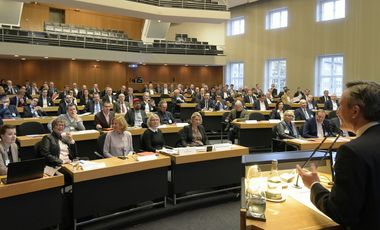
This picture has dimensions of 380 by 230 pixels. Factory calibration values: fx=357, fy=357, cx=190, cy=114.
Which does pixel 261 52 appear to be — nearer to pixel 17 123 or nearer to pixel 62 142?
pixel 17 123

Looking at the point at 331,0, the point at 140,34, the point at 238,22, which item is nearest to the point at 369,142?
the point at 331,0

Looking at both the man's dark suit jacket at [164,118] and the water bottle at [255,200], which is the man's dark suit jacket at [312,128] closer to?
Result: the man's dark suit jacket at [164,118]

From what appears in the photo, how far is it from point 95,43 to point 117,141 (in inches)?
534

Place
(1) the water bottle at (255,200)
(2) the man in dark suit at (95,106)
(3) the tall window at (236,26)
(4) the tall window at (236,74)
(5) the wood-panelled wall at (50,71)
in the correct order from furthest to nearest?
(4) the tall window at (236,74) → (3) the tall window at (236,26) → (5) the wood-panelled wall at (50,71) → (2) the man in dark suit at (95,106) → (1) the water bottle at (255,200)

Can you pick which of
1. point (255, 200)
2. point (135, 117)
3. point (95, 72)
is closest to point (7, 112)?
point (135, 117)

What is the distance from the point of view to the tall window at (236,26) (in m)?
22.7

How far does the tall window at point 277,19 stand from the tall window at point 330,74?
3.31 m

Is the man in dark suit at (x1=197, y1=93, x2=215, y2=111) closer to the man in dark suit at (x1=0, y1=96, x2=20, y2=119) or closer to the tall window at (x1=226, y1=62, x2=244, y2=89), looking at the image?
the man in dark suit at (x1=0, y1=96, x2=20, y2=119)

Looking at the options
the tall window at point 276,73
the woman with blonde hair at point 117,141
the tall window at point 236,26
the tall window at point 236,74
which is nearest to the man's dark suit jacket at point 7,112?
the woman with blonde hair at point 117,141

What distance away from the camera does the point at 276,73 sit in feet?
67.4

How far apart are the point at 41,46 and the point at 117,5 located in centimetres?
397

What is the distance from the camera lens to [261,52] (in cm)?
2117

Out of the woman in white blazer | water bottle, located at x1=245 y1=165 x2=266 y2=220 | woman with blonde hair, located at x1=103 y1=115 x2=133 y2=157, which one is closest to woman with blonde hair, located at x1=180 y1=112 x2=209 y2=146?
woman with blonde hair, located at x1=103 y1=115 x2=133 y2=157

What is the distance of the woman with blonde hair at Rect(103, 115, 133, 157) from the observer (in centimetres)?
546
